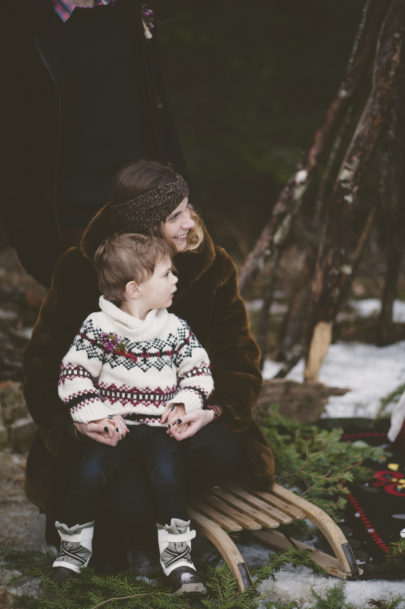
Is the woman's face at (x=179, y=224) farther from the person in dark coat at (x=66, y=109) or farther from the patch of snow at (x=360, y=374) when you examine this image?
the patch of snow at (x=360, y=374)

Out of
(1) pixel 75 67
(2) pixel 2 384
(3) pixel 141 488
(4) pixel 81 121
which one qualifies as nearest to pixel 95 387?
(3) pixel 141 488

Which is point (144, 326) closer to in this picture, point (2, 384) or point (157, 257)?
point (157, 257)

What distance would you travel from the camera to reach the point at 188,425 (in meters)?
2.31

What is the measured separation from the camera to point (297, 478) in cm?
302

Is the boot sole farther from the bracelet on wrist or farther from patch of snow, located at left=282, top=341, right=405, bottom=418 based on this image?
patch of snow, located at left=282, top=341, right=405, bottom=418

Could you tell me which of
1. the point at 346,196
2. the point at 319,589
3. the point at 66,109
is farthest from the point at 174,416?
the point at 346,196

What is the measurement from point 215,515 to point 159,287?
0.87m

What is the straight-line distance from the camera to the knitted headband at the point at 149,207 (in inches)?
88.7

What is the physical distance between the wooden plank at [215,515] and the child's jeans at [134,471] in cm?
21

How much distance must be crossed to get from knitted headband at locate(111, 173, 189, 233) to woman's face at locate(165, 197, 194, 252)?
2cm

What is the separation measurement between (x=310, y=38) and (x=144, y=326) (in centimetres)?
347

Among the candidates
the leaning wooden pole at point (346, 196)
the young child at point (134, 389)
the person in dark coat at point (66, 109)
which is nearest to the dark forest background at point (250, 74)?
the leaning wooden pole at point (346, 196)

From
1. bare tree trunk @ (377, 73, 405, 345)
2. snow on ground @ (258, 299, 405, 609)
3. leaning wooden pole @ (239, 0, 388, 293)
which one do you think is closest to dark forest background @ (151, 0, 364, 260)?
bare tree trunk @ (377, 73, 405, 345)

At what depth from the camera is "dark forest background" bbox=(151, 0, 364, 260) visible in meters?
4.69
